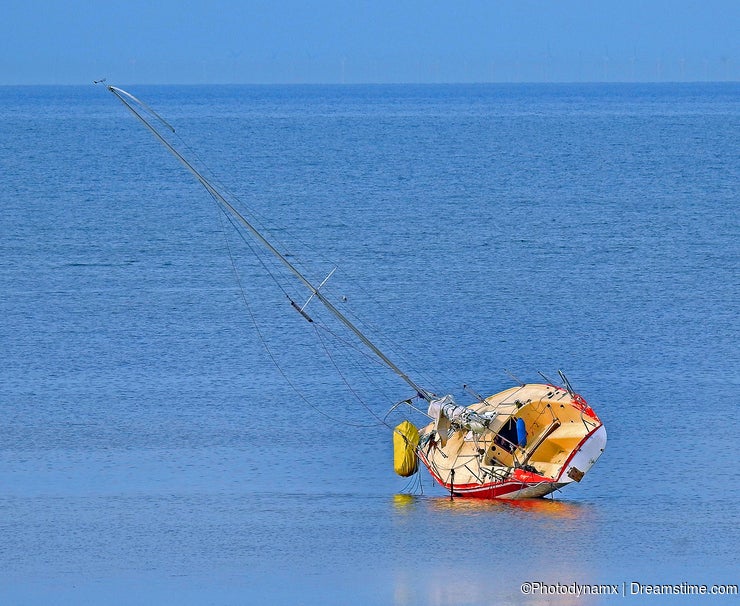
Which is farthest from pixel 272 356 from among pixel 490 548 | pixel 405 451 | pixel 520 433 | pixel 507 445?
pixel 490 548

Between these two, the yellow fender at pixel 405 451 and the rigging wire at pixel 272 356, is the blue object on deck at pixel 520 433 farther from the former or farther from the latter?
the rigging wire at pixel 272 356

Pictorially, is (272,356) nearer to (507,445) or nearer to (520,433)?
(507,445)

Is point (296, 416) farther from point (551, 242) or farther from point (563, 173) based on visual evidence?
point (563, 173)

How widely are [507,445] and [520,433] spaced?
0.67 metres

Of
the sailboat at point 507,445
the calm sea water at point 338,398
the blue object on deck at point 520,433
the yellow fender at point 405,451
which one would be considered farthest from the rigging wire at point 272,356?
the blue object on deck at point 520,433

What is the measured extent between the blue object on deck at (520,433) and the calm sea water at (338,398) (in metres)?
2.25

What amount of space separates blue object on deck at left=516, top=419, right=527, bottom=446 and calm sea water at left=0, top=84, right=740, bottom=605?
2252 mm

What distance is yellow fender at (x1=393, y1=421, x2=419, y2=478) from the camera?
172ft

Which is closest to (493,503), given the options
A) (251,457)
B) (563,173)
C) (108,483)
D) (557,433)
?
(557,433)

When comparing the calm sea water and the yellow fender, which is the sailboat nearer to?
the yellow fender

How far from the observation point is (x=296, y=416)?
205 feet

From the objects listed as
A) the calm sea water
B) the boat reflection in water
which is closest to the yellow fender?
the calm sea water

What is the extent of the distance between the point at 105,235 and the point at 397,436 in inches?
2640

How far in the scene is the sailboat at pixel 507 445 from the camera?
165 ft
